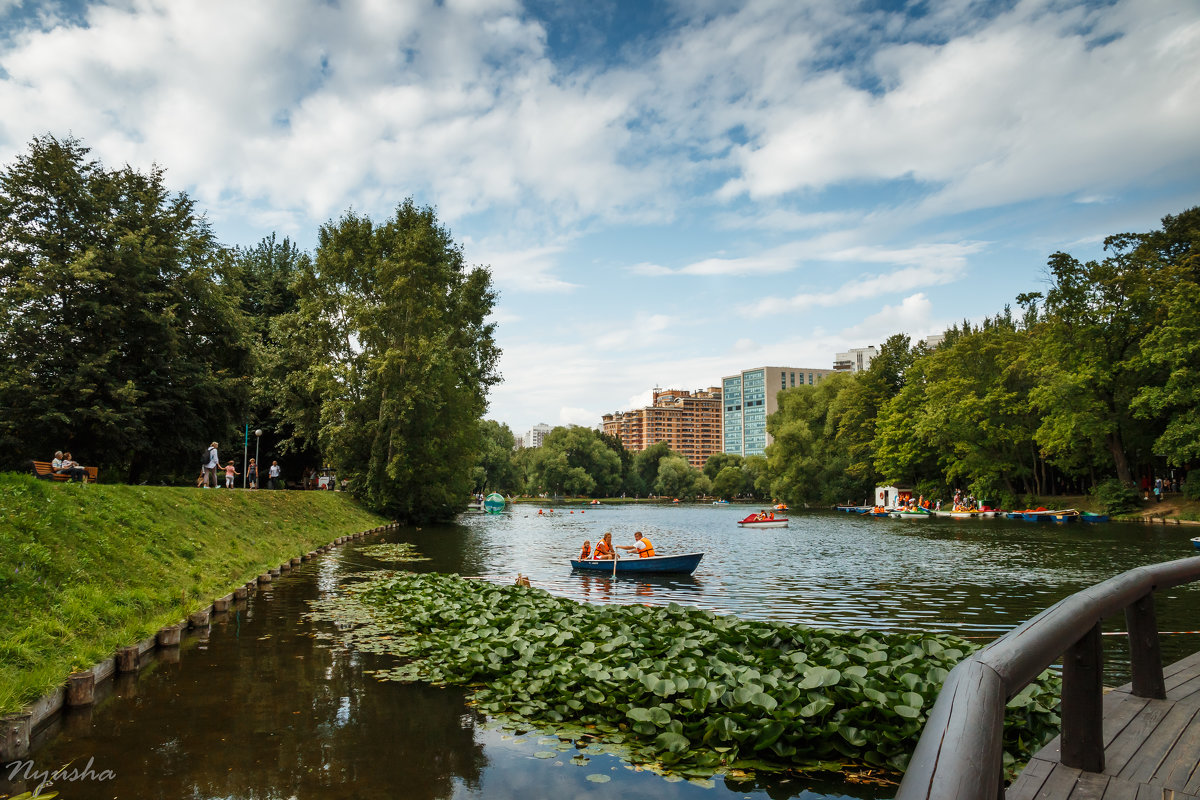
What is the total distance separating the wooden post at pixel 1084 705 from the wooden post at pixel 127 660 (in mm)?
9931

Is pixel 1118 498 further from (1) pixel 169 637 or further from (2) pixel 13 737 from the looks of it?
(2) pixel 13 737

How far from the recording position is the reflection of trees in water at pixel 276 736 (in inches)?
229

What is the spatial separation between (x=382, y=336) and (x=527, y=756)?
121 ft

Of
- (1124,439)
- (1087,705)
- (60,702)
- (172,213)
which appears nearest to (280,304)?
(172,213)

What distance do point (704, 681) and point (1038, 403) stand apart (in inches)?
1899

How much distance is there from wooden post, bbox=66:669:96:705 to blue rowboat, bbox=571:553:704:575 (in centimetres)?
1480

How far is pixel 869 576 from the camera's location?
72.4 ft

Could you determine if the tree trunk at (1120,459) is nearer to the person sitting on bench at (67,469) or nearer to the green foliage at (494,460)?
the green foliage at (494,460)

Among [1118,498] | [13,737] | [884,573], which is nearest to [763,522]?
[1118,498]

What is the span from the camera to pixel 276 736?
22.5 feet

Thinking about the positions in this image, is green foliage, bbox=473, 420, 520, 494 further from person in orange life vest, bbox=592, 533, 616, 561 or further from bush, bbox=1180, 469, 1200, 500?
bush, bbox=1180, 469, 1200, 500

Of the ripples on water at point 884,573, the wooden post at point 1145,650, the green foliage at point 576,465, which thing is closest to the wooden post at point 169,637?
the ripples on water at point 884,573

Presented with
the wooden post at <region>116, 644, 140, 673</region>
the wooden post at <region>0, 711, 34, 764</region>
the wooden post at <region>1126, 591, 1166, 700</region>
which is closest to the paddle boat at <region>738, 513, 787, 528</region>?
the wooden post at <region>116, 644, 140, 673</region>

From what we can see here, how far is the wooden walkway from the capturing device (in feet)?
9.90
